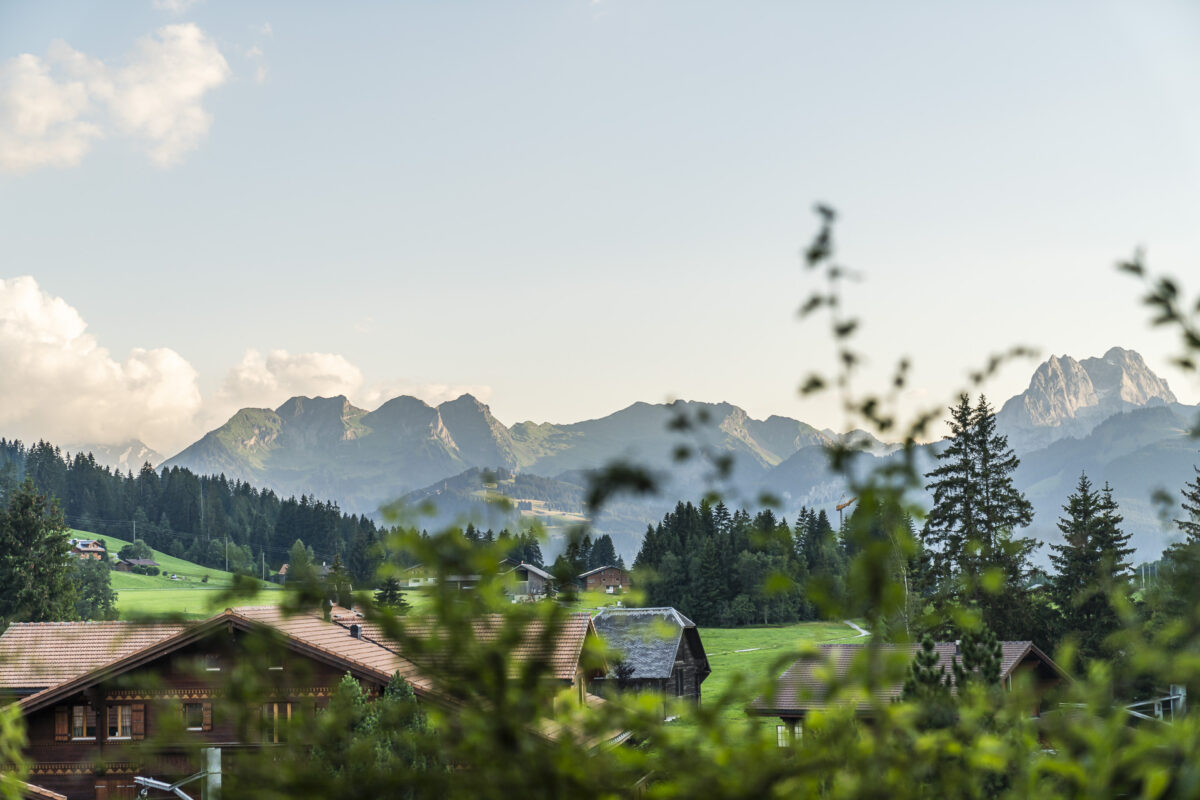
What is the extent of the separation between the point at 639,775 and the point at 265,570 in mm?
157343

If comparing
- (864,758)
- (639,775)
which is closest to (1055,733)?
(864,758)

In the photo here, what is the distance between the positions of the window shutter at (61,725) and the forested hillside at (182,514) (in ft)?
407

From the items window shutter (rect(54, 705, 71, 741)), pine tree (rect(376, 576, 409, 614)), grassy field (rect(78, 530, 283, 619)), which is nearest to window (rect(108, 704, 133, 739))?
window shutter (rect(54, 705, 71, 741))

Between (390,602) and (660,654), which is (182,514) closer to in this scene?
(660,654)

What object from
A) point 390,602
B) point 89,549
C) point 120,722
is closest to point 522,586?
point 390,602

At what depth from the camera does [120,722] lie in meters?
28.3

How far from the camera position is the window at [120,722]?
28.1 m

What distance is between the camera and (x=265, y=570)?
150m

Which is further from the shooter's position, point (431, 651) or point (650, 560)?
point (650, 560)

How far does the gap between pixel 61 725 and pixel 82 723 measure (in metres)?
0.54

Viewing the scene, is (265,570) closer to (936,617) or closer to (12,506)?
(12,506)

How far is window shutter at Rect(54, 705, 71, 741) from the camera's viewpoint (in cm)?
2784

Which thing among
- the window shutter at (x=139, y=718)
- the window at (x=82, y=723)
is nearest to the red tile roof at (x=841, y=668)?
the window shutter at (x=139, y=718)

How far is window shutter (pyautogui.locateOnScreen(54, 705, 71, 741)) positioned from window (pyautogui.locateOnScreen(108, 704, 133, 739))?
112cm
